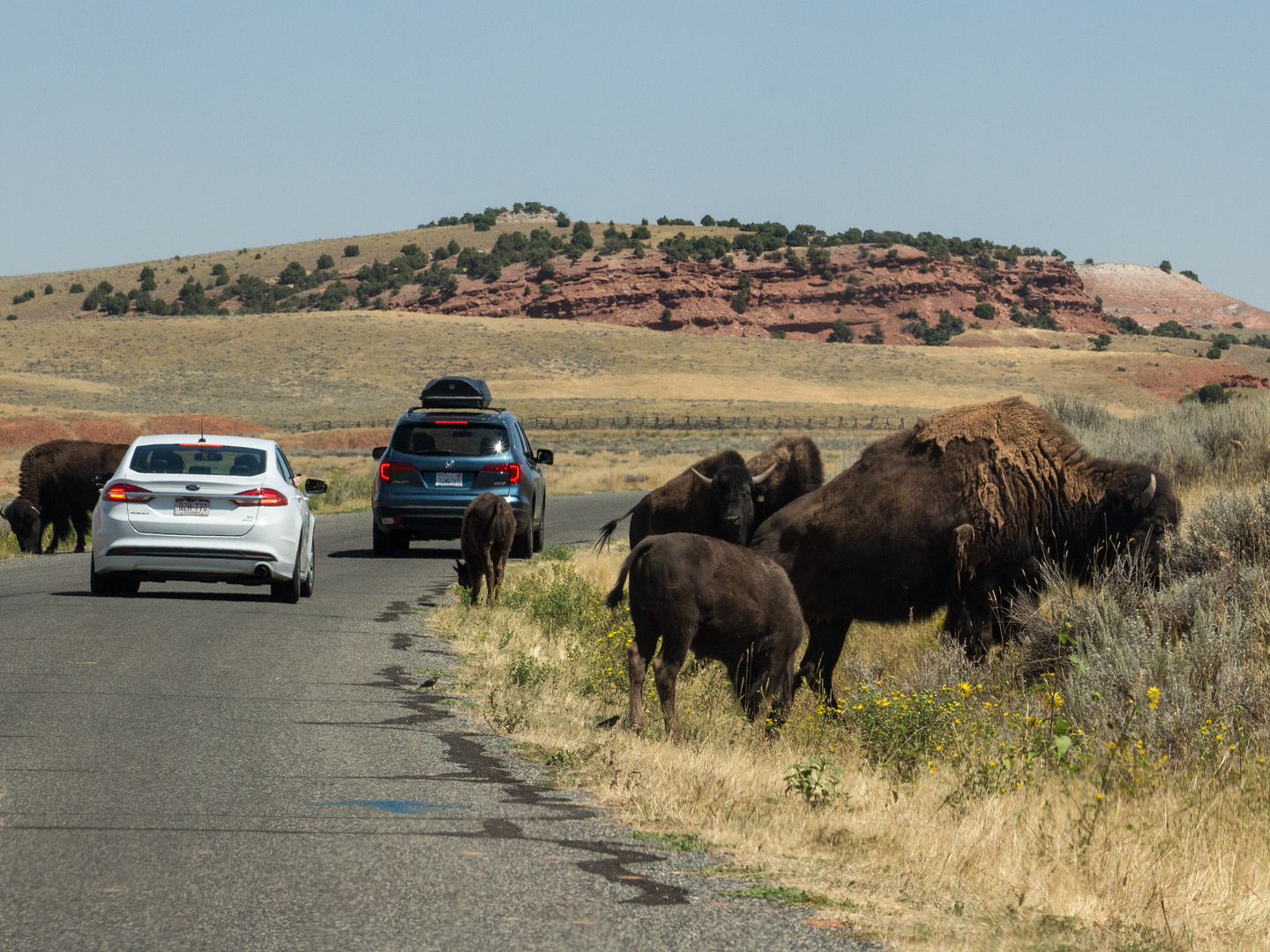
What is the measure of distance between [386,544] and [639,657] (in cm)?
1342

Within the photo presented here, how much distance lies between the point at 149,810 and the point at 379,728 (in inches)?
94.5

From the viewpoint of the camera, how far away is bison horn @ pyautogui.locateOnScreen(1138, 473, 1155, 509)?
34.4 feet

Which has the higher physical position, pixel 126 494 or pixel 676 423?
pixel 126 494

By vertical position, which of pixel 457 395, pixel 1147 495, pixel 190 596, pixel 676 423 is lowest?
pixel 676 423

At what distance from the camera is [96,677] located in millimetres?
10336

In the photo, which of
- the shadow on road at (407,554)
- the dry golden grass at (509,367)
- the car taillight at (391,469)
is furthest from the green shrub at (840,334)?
the car taillight at (391,469)

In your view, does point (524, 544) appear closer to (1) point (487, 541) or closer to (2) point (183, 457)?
(1) point (487, 541)

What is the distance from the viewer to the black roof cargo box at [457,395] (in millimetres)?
23578

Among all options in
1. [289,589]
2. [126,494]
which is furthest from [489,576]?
[126,494]

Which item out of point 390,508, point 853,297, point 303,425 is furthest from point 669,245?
point 390,508

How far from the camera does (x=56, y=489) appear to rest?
2284 centimetres

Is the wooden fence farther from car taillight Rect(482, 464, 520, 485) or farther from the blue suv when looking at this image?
car taillight Rect(482, 464, 520, 485)

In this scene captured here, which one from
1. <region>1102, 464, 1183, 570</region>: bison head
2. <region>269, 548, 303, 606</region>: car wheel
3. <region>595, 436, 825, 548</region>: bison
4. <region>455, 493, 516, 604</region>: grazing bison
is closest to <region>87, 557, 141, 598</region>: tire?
<region>269, 548, 303, 606</region>: car wheel

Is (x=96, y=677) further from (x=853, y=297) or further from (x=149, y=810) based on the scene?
(x=853, y=297)
